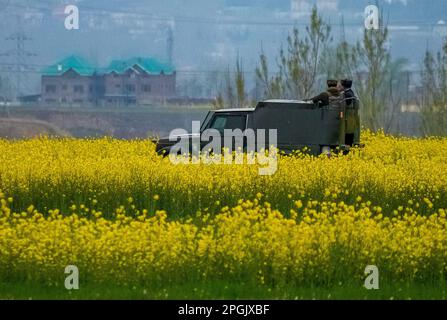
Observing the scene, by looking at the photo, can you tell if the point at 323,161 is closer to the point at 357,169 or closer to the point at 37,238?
the point at 357,169

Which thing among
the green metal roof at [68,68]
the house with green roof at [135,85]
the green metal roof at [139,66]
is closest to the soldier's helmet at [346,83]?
the green metal roof at [139,66]

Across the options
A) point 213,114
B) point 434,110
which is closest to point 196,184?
point 213,114

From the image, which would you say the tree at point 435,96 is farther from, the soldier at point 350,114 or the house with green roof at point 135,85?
the house with green roof at point 135,85

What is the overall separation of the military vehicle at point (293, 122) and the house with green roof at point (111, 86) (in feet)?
449

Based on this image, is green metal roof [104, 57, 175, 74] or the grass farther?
green metal roof [104, 57, 175, 74]

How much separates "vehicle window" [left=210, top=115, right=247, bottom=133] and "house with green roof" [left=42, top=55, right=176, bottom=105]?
137 metres

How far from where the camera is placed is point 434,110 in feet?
168

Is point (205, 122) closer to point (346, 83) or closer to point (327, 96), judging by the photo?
point (327, 96)

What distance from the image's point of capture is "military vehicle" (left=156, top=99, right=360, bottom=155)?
88.0 ft

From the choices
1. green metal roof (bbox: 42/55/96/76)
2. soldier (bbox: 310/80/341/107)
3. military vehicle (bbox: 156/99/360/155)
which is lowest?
green metal roof (bbox: 42/55/96/76)

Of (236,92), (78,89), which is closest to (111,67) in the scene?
(78,89)

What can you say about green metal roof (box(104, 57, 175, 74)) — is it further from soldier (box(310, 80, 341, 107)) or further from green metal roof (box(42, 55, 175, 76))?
soldier (box(310, 80, 341, 107))

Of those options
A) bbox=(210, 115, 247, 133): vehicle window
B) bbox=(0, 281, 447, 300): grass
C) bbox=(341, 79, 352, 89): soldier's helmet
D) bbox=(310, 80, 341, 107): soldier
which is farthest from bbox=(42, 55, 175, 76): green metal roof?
bbox=(0, 281, 447, 300): grass

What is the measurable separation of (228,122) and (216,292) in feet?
44.0
